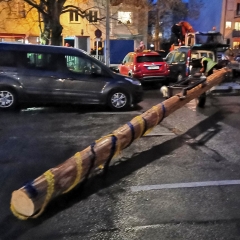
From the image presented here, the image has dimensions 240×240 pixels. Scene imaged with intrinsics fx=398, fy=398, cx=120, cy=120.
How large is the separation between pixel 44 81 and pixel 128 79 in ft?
7.95

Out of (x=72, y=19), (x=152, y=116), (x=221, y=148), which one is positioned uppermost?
(x=72, y=19)

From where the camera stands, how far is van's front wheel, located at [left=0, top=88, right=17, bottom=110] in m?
10.9

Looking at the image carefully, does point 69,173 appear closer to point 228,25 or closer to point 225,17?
Answer: point 225,17

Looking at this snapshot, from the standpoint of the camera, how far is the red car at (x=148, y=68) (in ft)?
58.9

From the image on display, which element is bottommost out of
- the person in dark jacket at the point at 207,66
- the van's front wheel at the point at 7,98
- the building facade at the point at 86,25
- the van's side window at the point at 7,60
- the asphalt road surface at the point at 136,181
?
the asphalt road surface at the point at 136,181

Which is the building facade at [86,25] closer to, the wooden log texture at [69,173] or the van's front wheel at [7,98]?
the van's front wheel at [7,98]

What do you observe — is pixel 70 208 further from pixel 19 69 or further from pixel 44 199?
pixel 19 69

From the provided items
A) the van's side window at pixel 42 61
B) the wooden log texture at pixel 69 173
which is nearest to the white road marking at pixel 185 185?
the wooden log texture at pixel 69 173

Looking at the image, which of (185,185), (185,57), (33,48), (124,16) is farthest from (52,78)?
(124,16)

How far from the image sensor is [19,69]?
1094cm

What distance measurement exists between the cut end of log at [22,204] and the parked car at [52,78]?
273 inches

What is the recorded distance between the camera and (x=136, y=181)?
5723 millimetres

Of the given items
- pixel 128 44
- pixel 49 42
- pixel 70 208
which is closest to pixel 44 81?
pixel 70 208

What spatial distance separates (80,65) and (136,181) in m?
6.13
